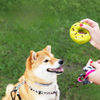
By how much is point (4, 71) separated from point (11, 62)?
0.30 meters

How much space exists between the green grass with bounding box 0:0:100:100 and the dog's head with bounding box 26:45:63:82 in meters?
1.09

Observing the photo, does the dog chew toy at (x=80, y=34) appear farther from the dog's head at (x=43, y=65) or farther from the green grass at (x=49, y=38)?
the green grass at (x=49, y=38)

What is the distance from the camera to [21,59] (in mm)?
3539

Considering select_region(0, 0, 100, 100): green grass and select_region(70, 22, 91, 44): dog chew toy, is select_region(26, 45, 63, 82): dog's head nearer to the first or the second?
select_region(70, 22, 91, 44): dog chew toy

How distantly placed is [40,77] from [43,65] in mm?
198

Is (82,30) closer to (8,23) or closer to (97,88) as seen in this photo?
(97,88)

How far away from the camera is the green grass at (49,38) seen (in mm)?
3023

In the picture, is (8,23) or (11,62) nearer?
(11,62)

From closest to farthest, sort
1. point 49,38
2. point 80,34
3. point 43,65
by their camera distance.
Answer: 1. point 43,65
2. point 80,34
3. point 49,38

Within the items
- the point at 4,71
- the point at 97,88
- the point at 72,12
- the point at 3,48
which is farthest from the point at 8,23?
the point at 97,88

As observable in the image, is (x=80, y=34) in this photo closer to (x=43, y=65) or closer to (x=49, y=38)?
(x=43, y=65)

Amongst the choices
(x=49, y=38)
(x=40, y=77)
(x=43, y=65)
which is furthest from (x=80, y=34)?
(x=49, y=38)

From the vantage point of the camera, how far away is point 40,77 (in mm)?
1990

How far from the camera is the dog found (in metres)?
1.96
